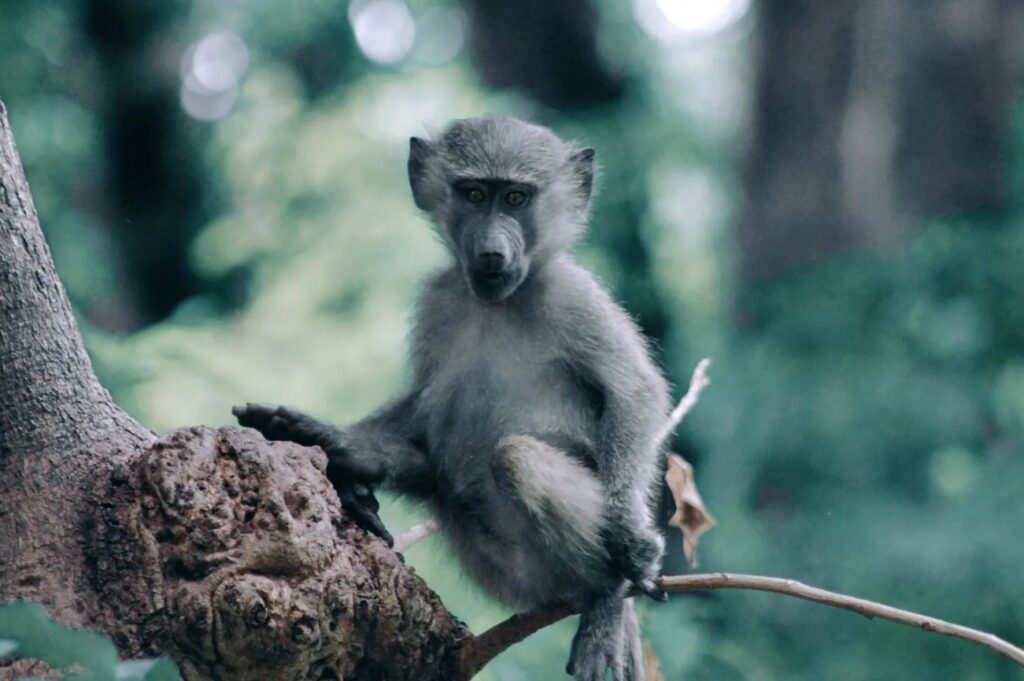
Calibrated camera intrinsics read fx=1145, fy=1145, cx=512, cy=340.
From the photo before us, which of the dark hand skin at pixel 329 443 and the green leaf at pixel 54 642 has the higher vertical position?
the dark hand skin at pixel 329 443

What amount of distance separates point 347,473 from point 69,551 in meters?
1.08

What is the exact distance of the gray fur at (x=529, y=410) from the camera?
360cm

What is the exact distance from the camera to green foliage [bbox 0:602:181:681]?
1.96 metres

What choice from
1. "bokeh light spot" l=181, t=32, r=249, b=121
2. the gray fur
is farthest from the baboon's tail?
"bokeh light spot" l=181, t=32, r=249, b=121

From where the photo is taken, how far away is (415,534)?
402 cm

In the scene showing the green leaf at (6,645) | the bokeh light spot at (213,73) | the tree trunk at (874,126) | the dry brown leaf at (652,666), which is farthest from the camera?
the bokeh light spot at (213,73)

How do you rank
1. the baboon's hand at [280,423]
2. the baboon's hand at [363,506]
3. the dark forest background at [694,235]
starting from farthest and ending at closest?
the dark forest background at [694,235]
the baboon's hand at [280,423]
the baboon's hand at [363,506]

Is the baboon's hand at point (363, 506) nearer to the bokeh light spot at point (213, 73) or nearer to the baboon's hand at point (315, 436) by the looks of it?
the baboon's hand at point (315, 436)

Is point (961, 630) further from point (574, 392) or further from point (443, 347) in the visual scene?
point (443, 347)

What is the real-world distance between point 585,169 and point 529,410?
1.15 meters

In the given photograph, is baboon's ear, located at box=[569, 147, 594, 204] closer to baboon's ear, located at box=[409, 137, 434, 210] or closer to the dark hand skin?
baboon's ear, located at box=[409, 137, 434, 210]

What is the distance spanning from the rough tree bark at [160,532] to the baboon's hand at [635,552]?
77cm

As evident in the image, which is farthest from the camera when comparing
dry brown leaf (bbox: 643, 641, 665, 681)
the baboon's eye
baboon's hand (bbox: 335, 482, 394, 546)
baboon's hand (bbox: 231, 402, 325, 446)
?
the baboon's eye

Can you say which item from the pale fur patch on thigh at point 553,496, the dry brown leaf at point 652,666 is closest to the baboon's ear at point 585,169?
the pale fur patch on thigh at point 553,496
